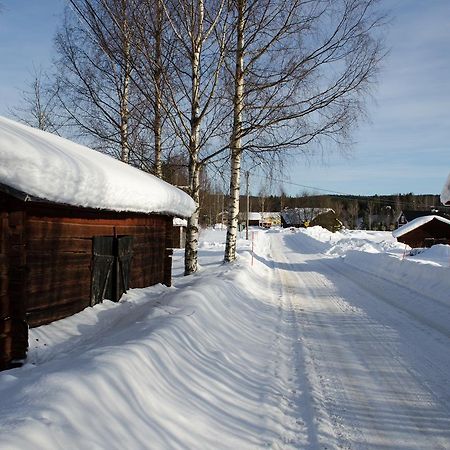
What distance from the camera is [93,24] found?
9391 mm

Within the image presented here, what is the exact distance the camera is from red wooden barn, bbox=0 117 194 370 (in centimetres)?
459

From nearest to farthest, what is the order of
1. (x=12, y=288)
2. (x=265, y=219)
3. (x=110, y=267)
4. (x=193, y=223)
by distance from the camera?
(x=12, y=288)
(x=110, y=267)
(x=193, y=223)
(x=265, y=219)

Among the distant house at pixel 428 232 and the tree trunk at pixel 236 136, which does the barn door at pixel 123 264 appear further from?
the distant house at pixel 428 232

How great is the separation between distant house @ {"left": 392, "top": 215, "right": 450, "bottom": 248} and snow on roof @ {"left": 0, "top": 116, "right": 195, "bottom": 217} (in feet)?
106

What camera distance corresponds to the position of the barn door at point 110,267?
7348 mm

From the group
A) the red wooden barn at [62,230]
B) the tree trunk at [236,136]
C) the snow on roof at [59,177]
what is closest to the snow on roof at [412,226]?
the tree trunk at [236,136]

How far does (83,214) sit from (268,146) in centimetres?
514

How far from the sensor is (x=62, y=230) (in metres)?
6.39

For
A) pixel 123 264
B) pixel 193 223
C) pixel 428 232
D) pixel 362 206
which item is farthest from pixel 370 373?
pixel 362 206

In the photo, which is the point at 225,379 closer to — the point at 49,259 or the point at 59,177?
the point at 59,177

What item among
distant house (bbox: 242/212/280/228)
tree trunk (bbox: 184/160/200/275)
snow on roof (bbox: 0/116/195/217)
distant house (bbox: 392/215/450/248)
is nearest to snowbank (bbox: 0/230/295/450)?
snow on roof (bbox: 0/116/195/217)

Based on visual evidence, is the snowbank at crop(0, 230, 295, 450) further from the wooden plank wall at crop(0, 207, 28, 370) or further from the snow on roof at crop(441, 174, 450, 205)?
the snow on roof at crop(441, 174, 450, 205)

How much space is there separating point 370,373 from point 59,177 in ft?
14.2

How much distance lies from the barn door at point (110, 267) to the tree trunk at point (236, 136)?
13.5 feet
